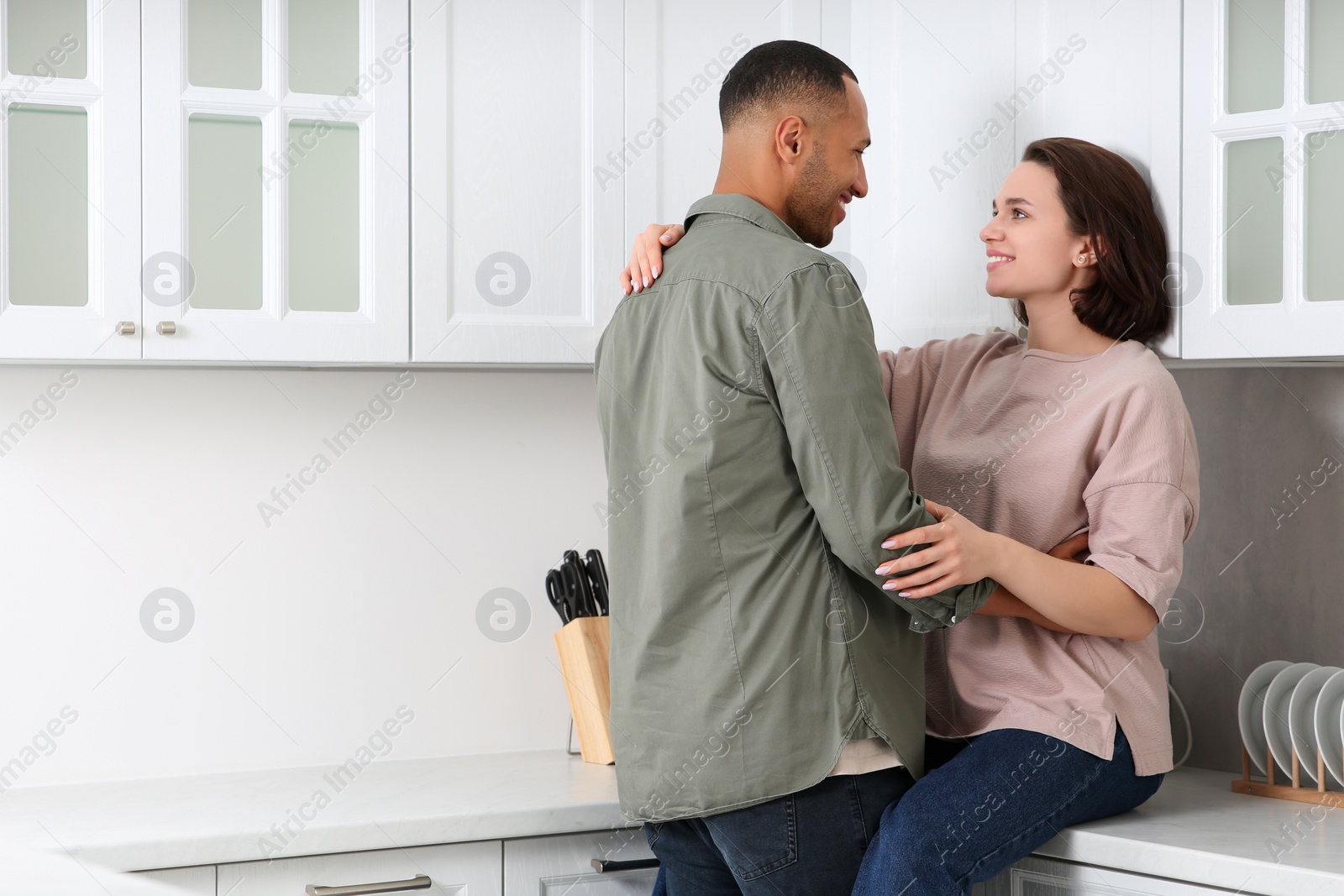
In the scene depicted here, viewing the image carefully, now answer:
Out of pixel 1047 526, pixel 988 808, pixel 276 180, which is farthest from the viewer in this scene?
pixel 276 180

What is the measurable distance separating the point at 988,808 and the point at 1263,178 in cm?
86

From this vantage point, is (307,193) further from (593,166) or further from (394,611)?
(394,611)

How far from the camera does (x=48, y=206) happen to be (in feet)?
5.26

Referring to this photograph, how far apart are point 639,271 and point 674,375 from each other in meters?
0.20

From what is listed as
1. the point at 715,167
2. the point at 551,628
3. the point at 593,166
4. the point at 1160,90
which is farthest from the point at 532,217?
the point at 1160,90

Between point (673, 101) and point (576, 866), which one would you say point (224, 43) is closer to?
point (673, 101)

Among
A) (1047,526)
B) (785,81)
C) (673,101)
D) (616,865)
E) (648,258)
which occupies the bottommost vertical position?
(616,865)

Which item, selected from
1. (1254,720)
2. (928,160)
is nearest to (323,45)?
(928,160)

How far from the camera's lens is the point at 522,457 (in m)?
2.14

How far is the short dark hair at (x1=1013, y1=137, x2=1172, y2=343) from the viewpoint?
1.51 meters

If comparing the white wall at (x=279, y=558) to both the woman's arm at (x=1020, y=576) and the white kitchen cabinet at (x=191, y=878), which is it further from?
the woman's arm at (x=1020, y=576)

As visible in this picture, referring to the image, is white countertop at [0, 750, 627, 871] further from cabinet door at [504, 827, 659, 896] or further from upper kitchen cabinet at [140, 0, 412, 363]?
upper kitchen cabinet at [140, 0, 412, 363]

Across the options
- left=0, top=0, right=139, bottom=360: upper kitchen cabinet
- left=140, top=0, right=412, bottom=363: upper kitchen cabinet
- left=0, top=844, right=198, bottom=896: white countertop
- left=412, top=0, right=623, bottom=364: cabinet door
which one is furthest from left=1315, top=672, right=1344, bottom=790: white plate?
left=0, top=0, right=139, bottom=360: upper kitchen cabinet

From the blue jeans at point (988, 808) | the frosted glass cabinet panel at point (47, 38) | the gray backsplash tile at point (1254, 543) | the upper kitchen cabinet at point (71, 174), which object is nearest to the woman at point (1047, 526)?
the blue jeans at point (988, 808)
